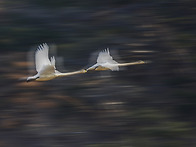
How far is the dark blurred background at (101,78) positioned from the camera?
23.7ft

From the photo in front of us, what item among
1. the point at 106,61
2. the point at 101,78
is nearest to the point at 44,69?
the point at 106,61

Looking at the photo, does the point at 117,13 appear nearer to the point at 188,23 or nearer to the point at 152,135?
the point at 188,23

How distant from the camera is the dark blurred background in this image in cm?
721

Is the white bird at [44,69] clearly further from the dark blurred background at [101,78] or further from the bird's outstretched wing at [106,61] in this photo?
the dark blurred background at [101,78]

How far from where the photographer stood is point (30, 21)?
7.96 metres

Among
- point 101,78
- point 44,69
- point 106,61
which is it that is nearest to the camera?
point 44,69

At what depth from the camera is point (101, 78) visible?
24.9 ft

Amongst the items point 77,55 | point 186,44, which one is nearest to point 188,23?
point 186,44

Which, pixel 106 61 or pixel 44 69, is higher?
pixel 106 61

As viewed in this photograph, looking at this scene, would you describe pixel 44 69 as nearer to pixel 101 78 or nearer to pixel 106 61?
pixel 106 61

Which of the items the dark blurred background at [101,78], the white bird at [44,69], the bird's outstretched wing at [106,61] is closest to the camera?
the white bird at [44,69]

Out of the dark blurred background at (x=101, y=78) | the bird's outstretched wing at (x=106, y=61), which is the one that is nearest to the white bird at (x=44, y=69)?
the bird's outstretched wing at (x=106, y=61)

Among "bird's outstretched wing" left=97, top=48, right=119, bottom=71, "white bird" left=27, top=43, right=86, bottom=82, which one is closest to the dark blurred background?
"bird's outstretched wing" left=97, top=48, right=119, bottom=71

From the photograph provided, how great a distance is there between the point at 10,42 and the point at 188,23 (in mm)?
2361
